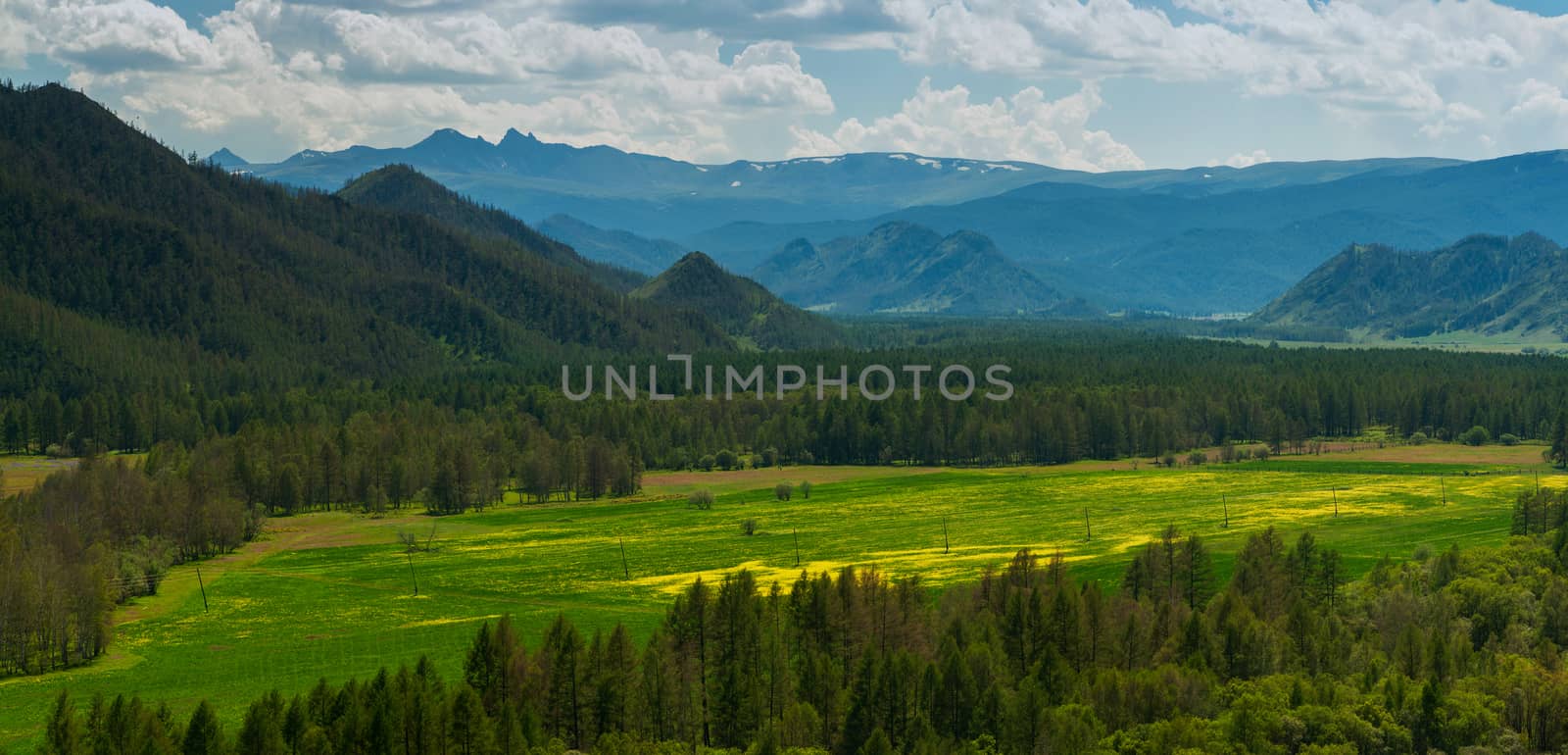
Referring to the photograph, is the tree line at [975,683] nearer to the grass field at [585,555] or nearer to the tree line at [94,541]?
the grass field at [585,555]

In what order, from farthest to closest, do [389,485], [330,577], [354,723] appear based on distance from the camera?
[389,485] < [330,577] < [354,723]

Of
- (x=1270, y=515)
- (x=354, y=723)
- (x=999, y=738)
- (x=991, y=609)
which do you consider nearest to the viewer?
(x=354, y=723)

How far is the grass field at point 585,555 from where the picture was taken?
107250 mm

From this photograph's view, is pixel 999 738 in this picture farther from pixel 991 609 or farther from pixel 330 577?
pixel 330 577

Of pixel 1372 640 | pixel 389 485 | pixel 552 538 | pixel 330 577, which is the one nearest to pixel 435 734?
pixel 1372 640

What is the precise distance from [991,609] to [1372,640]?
24329 millimetres

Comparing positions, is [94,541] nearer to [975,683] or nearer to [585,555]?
[585,555]

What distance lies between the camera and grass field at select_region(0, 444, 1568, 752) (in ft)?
352

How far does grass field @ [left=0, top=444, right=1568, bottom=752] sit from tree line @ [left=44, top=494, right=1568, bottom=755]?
613 inches

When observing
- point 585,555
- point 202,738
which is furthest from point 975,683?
point 585,555

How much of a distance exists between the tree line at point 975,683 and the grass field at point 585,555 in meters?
15.6

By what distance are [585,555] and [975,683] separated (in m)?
77.1

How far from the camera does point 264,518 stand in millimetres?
180625

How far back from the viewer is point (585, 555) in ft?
501
